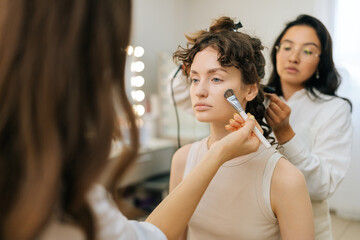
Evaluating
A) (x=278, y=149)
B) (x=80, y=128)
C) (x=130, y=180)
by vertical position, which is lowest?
(x=130, y=180)

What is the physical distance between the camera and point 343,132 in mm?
921

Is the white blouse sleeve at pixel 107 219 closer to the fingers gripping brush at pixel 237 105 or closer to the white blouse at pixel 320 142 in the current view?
the fingers gripping brush at pixel 237 105

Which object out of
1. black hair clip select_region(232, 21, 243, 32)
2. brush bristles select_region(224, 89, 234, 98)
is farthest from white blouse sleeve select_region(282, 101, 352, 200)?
black hair clip select_region(232, 21, 243, 32)

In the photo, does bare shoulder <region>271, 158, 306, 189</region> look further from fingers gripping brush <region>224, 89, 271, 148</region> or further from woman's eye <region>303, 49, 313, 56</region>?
woman's eye <region>303, 49, 313, 56</region>

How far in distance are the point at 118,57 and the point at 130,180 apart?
208 centimetres

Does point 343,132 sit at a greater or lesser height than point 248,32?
lesser

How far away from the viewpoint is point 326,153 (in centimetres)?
90

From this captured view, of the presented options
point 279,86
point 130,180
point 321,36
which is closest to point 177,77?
point 279,86

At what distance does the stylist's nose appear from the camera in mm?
786

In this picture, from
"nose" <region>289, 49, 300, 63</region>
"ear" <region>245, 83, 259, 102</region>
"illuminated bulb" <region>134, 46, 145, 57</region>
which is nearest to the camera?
"ear" <region>245, 83, 259, 102</region>

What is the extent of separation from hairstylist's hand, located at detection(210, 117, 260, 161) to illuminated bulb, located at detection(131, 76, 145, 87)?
6.62 feet

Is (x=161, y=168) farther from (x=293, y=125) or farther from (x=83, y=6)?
(x=83, y=6)

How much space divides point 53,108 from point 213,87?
0.48 metres

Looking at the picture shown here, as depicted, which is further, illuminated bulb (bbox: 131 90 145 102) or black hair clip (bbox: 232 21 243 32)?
illuminated bulb (bbox: 131 90 145 102)
